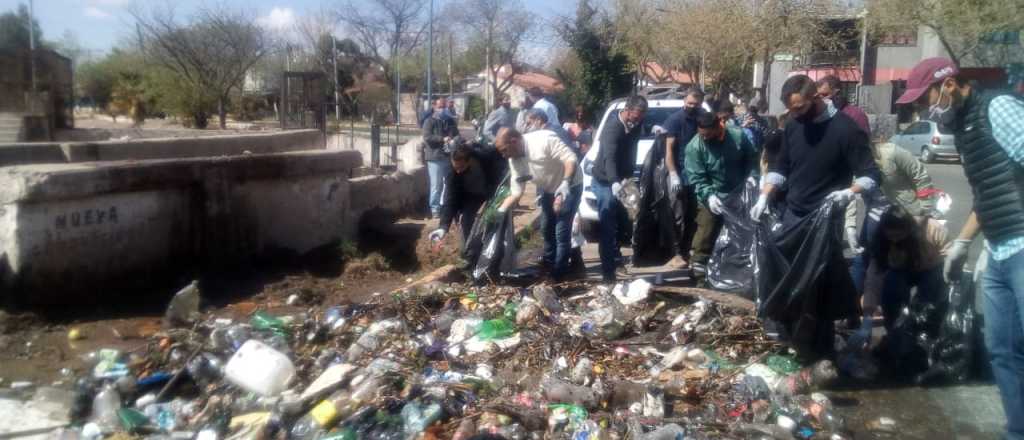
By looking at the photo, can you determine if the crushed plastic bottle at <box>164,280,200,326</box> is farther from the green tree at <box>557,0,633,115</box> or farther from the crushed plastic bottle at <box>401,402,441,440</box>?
the green tree at <box>557,0,633,115</box>

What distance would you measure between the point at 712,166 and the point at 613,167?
0.81m

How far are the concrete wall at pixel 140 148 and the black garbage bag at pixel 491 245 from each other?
Result: 12.5 feet

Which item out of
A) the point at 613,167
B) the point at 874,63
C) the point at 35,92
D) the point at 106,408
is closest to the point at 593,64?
the point at 874,63

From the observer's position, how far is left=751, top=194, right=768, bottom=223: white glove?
17.4 ft

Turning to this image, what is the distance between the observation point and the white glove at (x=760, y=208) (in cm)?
529

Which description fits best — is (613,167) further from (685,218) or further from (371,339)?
(371,339)

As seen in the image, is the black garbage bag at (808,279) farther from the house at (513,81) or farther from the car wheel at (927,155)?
the house at (513,81)

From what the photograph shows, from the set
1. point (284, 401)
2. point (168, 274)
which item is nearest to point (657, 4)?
point (168, 274)

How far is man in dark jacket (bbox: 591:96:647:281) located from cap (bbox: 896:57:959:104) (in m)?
2.85

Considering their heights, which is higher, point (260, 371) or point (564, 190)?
point (564, 190)

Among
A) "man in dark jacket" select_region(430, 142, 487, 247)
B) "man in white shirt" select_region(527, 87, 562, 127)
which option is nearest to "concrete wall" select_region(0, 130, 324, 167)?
"man in white shirt" select_region(527, 87, 562, 127)

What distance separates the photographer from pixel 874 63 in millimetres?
34562

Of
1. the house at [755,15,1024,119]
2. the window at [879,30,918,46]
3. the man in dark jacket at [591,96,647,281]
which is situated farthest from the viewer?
the window at [879,30,918,46]

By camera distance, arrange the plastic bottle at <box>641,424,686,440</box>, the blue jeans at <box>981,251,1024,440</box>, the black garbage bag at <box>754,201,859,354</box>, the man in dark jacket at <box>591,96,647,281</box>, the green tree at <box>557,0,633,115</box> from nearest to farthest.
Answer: the blue jeans at <box>981,251,1024,440</box> → the plastic bottle at <box>641,424,686,440</box> → the black garbage bag at <box>754,201,859,354</box> → the man in dark jacket at <box>591,96,647,281</box> → the green tree at <box>557,0,633,115</box>
